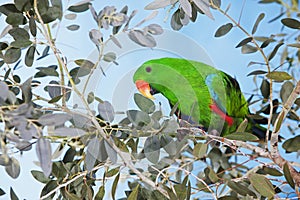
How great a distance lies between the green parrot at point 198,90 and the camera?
110 cm

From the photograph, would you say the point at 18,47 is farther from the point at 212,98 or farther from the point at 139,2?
the point at 139,2

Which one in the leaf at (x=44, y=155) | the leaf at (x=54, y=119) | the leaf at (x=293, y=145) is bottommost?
the leaf at (x=293, y=145)

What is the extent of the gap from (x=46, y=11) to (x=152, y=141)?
274 millimetres

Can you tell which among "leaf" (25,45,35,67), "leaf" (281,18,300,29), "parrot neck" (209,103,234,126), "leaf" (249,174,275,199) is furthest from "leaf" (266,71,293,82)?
"leaf" (25,45,35,67)

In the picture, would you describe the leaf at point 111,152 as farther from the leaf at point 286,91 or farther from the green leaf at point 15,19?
the leaf at point 286,91

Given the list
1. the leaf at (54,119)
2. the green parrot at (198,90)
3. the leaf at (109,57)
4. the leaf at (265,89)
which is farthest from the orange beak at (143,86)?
the leaf at (54,119)

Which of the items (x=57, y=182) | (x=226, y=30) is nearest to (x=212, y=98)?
(x=226, y=30)

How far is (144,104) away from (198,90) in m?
0.45

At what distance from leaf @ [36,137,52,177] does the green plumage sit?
1.93 feet

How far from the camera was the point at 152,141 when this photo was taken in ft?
2.42

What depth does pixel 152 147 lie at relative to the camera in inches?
29.4

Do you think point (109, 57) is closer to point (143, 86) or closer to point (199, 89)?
point (143, 86)

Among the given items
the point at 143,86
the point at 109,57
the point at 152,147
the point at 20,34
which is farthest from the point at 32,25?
the point at 143,86

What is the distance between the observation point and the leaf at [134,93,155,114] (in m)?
0.77
